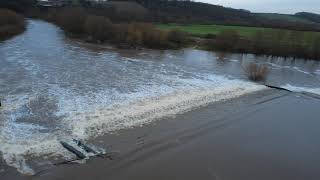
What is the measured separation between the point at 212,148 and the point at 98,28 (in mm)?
Result: 35076

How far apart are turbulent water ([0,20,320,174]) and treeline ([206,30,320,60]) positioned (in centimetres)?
210

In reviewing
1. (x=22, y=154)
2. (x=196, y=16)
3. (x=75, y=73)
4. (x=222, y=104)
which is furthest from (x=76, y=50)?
(x=196, y=16)

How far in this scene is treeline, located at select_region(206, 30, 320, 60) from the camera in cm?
4379

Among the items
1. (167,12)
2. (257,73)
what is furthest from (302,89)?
(167,12)

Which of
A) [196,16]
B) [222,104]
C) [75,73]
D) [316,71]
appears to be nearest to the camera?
[222,104]

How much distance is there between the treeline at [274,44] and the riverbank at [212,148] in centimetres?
2491

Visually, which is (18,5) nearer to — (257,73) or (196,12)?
(196,12)

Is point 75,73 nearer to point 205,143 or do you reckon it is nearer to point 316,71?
point 205,143

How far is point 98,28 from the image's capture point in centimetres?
4769

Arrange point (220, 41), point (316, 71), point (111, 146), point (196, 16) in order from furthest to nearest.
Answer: point (196, 16) → point (220, 41) → point (316, 71) → point (111, 146)

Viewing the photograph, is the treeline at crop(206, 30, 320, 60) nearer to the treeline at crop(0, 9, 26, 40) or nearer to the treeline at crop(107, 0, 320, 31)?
the treeline at crop(0, 9, 26, 40)

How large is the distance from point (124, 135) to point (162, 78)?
39.2 ft

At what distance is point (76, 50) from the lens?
38.2m

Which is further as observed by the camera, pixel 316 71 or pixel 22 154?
pixel 316 71
